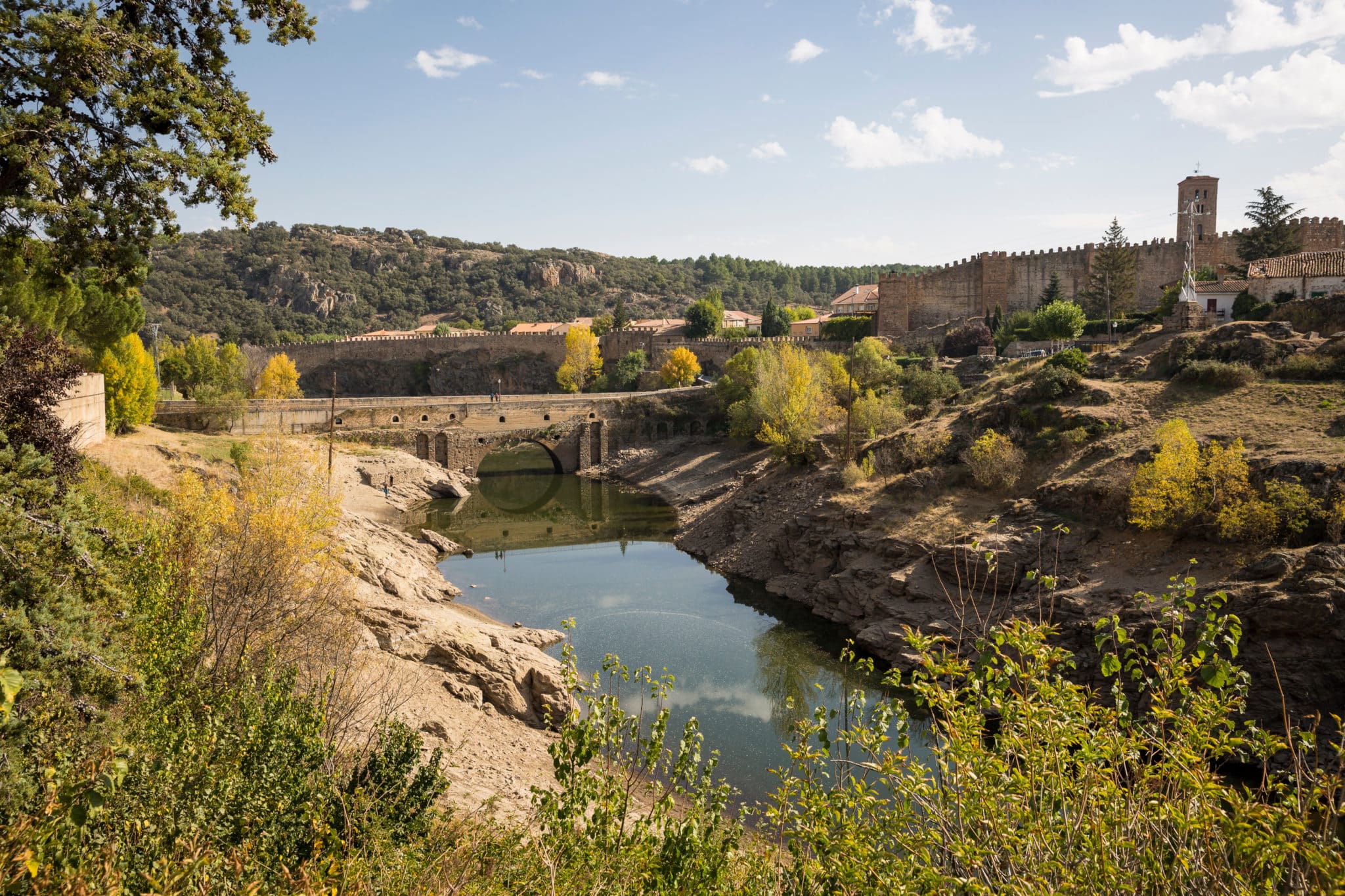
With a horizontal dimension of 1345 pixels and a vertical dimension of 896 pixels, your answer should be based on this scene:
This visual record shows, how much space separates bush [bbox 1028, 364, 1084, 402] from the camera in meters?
29.5

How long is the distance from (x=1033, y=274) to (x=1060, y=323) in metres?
12.2

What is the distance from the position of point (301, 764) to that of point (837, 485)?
80.5 ft

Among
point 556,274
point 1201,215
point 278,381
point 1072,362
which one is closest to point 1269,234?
point 1201,215

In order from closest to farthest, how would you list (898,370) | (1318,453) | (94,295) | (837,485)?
1. (1318,453)
2. (94,295)
3. (837,485)
4. (898,370)

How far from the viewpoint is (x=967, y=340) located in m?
52.3

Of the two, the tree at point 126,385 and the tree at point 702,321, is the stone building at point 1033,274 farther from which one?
the tree at point 126,385

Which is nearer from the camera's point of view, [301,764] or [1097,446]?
[301,764]

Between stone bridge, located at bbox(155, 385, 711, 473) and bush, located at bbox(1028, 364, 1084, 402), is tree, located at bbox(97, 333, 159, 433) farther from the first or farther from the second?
bush, located at bbox(1028, 364, 1084, 402)

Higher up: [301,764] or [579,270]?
[579,270]

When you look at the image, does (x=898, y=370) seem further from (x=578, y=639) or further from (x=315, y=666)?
(x=315, y=666)

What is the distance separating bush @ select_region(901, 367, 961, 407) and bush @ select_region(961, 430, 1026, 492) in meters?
11.7

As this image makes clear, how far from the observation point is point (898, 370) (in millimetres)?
45031

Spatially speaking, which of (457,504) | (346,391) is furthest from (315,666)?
(346,391)

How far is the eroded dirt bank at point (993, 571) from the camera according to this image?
654 inches
